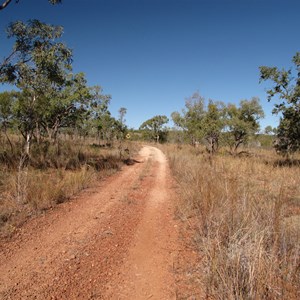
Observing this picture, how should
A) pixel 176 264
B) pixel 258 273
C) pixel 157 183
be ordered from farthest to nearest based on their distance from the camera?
pixel 157 183 < pixel 176 264 < pixel 258 273

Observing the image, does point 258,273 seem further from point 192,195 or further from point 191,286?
point 192,195

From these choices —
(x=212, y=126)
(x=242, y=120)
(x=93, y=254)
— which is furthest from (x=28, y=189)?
(x=242, y=120)

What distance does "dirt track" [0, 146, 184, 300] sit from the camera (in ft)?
9.43

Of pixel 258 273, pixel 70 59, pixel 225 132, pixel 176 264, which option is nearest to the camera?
pixel 258 273

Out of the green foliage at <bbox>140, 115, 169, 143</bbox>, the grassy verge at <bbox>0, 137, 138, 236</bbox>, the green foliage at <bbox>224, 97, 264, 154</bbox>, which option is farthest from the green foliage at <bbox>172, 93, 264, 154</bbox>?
the green foliage at <bbox>140, 115, 169, 143</bbox>

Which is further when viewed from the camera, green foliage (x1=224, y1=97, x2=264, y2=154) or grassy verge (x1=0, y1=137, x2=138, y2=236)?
green foliage (x1=224, y1=97, x2=264, y2=154)

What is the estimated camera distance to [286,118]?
1307 cm

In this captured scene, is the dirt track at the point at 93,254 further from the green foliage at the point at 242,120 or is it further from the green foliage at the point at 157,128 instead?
the green foliage at the point at 157,128

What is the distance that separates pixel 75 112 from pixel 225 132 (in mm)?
14612

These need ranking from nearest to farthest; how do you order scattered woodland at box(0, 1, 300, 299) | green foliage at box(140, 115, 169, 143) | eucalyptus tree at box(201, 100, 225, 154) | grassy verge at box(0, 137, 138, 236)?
scattered woodland at box(0, 1, 300, 299) < grassy verge at box(0, 137, 138, 236) < eucalyptus tree at box(201, 100, 225, 154) < green foliage at box(140, 115, 169, 143)

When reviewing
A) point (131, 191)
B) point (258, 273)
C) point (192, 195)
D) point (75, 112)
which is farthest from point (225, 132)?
point (258, 273)

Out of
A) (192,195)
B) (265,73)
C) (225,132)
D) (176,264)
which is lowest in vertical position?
(176,264)

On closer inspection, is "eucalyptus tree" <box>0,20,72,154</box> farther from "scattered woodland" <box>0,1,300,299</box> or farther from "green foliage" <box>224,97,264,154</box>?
"green foliage" <box>224,97,264,154</box>

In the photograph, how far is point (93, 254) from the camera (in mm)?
3746
